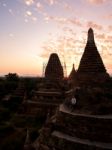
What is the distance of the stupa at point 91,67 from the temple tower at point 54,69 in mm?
12792

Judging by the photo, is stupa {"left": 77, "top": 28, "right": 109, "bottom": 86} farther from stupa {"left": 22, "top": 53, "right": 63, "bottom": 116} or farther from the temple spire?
stupa {"left": 22, "top": 53, "right": 63, "bottom": 116}

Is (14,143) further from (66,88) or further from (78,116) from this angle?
(66,88)

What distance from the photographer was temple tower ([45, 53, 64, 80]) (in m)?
29.7

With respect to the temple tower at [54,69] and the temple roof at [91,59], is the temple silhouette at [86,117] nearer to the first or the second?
the temple roof at [91,59]

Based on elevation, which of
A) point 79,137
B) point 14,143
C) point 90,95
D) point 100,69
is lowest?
point 14,143

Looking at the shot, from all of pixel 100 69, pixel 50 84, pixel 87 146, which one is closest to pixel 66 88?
pixel 50 84

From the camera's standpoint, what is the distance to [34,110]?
27.8 m

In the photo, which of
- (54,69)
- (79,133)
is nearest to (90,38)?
(79,133)

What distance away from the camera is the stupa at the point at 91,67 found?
52.3ft

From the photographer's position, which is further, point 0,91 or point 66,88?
point 0,91

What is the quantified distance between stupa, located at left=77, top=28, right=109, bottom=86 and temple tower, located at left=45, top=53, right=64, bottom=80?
42.0ft

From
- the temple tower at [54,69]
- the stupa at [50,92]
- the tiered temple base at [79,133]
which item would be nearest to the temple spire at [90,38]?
the tiered temple base at [79,133]

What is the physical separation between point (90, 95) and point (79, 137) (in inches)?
115

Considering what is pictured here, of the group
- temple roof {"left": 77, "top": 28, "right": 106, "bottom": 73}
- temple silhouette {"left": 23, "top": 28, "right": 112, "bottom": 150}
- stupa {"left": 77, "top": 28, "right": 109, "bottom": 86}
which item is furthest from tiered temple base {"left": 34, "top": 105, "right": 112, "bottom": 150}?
temple roof {"left": 77, "top": 28, "right": 106, "bottom": 73}
